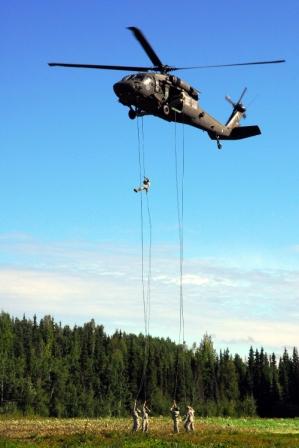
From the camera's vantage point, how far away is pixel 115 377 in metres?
116

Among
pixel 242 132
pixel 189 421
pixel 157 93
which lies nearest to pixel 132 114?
pixel 157 93

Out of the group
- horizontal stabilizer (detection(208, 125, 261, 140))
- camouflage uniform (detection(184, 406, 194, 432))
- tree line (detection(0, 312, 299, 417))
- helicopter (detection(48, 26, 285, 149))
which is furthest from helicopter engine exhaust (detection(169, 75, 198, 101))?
tree line (detection(0, 312, 299, 417))

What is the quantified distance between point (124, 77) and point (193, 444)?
18.2 m

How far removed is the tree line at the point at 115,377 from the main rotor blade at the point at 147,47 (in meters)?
76.4

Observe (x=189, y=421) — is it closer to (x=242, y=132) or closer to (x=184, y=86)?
(x=242, y=132)

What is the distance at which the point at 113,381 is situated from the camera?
11581cm

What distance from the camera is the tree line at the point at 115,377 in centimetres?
10464

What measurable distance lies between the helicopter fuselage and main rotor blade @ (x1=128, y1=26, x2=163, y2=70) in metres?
0.66

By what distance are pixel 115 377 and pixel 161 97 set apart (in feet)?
305

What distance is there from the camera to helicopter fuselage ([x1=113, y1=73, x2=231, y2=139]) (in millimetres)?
28328

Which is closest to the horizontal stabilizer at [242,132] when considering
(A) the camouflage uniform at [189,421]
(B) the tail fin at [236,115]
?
(B) the tail fin at [236,115]

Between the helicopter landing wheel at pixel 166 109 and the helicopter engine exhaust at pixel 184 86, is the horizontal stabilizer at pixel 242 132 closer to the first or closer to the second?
the helicopter engine exhaust at pixel 184 86

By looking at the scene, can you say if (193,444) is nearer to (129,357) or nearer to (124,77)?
(124,77)

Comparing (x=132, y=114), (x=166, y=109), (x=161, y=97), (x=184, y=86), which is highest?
(x=184, y=86)
